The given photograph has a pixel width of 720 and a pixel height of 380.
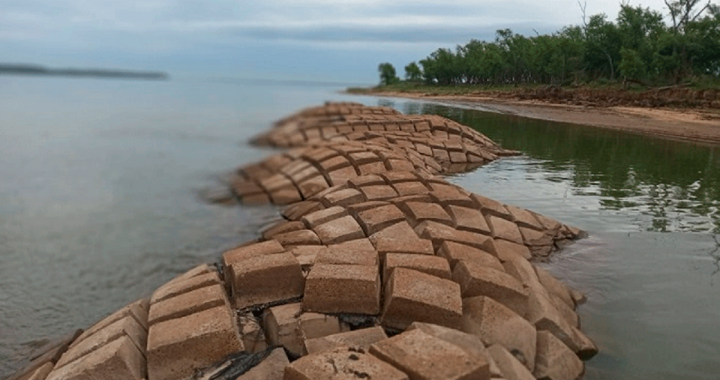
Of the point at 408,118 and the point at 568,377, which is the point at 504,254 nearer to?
the point at 568,377

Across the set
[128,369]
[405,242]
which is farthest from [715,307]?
[128,369]

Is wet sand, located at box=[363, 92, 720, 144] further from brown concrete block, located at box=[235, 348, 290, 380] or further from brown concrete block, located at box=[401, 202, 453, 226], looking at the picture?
brown concrete block, located at box=[235, 348, 290, 380]

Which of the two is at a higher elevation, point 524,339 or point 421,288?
point 421,288

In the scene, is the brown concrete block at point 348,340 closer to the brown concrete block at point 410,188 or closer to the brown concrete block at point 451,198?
the brown concrete block at point 451,198

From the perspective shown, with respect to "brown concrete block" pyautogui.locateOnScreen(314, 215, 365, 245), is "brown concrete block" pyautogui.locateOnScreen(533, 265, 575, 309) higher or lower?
lower

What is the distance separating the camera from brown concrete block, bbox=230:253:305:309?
446 cm

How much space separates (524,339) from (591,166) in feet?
42.4

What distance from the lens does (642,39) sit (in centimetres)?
4494

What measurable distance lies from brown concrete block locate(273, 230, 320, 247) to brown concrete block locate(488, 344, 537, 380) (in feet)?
9.37

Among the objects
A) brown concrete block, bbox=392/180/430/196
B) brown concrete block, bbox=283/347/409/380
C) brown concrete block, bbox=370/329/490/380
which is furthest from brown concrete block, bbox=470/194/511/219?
brown concrete block, bbox=283/347/409/380

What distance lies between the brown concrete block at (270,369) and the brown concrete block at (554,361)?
1924mm

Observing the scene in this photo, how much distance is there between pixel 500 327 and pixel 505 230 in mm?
3455

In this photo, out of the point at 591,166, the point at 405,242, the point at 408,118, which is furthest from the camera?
the point at 408,118

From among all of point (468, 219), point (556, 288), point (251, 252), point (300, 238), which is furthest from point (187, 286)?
point (468, 219)
